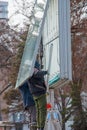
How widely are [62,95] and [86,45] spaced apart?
7.34 ft

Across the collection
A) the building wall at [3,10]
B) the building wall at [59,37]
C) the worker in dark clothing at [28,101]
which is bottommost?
the worker in dark clothing at [28,101]

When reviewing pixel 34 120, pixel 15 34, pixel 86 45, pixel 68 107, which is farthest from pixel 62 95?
pixel 34 120

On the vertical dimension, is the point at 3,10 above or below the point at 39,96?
above

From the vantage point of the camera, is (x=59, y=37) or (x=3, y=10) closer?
(x=59, y=37)

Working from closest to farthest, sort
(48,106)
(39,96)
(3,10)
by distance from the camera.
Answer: (48,106) → (39,96) → (3,10)

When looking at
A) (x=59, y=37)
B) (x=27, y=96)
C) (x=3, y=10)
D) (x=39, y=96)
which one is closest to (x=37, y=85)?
(x=39, y=96)

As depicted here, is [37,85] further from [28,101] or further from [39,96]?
[28,101]

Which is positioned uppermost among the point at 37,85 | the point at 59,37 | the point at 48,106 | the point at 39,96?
the point at 59,37

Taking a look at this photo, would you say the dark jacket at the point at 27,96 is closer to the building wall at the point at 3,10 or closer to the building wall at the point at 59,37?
the building wall at the point at 59,37

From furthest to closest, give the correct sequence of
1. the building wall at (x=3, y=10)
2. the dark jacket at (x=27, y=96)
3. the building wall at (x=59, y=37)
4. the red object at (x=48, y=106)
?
the building wall at (x=3, y=10) < the dark jacket at (x=27, y=96) < the red object at (x=48, y=106) < the building wall at (x=59, y=37)

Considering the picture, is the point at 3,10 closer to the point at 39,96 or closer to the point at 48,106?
the point at 39,96

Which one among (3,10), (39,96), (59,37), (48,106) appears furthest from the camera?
(3,10)

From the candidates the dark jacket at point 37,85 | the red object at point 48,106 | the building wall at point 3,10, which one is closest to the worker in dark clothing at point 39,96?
the dark jacket at point 37,85

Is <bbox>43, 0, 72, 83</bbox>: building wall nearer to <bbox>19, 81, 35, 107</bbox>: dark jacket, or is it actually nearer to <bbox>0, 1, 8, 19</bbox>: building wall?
<bbox>19, 81, 35, 107</bbox>: dark jacket
